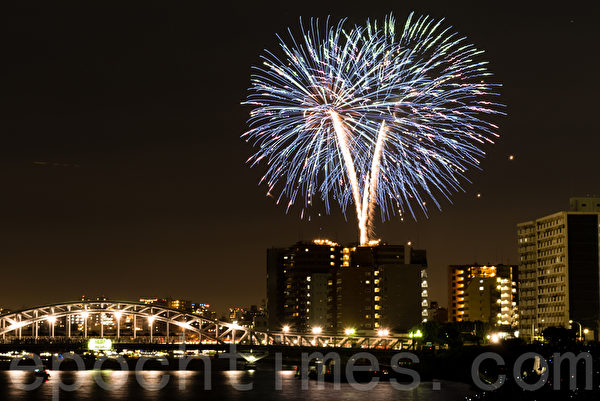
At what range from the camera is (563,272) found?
14212 cm

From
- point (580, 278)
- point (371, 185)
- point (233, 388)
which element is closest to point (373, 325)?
point (580, 278)

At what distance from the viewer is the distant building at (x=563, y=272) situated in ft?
454

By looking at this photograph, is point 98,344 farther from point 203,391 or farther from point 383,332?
point 203,391

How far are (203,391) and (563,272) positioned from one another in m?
58.6

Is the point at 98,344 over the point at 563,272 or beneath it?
beneath

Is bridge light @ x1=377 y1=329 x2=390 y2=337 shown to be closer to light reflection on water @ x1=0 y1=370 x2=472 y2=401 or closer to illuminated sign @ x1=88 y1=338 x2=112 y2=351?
light reflection on water @ x1=0 y1=370 x2=472 y2=401

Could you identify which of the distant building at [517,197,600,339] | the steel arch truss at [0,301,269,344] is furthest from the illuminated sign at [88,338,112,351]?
the distant building at [517,197,600,339]

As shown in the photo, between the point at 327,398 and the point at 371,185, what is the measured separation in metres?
28.5

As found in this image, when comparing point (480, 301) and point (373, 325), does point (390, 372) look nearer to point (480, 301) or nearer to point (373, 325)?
point (373, 325)

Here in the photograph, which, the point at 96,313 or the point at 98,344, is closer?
the point at 98,344

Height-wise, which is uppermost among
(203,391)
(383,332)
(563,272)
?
(563,272)

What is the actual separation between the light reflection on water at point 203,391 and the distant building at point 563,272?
32.6 metres

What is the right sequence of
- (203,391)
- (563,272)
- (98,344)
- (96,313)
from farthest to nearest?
1. (96,313)
2. (98,344)
3. (563,272)
4. (203,391)

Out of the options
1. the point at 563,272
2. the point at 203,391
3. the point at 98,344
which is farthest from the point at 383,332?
the point at 203,391
